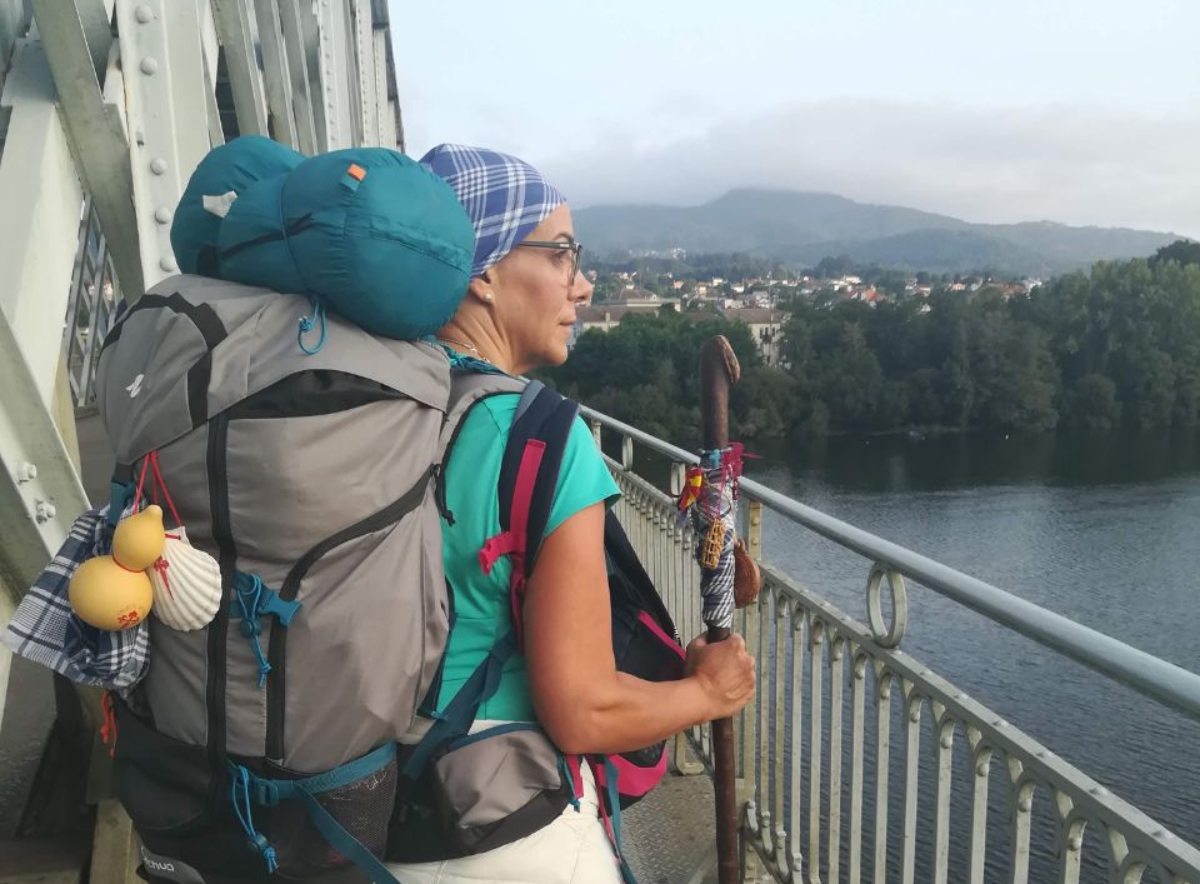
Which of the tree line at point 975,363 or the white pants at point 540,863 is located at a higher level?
the white pants at point 540,863

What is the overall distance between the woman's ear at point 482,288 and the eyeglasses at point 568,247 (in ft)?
0.26

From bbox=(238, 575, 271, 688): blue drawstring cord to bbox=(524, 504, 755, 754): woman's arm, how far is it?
1.19 ft

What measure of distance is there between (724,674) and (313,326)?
850 mm

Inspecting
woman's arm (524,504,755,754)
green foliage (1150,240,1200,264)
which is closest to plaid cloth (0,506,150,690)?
woman's arm (524,504,755,754)

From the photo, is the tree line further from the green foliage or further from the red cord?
the red cord

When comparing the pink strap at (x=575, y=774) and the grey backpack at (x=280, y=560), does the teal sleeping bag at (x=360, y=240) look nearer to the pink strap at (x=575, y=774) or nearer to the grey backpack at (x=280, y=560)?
the grey backpack at (x=280, y=560)

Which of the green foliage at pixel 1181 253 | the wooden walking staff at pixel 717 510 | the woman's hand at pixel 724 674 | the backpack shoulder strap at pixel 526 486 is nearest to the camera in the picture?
the backpack shoulder strap at pixel 526 486

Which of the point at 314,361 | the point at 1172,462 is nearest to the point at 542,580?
the point at 314,361

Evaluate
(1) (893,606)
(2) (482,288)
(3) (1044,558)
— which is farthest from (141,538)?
(3) (1044,558)

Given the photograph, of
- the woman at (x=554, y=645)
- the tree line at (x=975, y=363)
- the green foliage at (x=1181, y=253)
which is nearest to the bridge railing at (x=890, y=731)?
the woman at (x=554, y=645)

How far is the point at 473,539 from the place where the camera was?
142 centimetres

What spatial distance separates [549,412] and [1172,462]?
209 ft

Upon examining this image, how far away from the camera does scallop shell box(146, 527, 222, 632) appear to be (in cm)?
120

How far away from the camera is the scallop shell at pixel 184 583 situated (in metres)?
1.20
